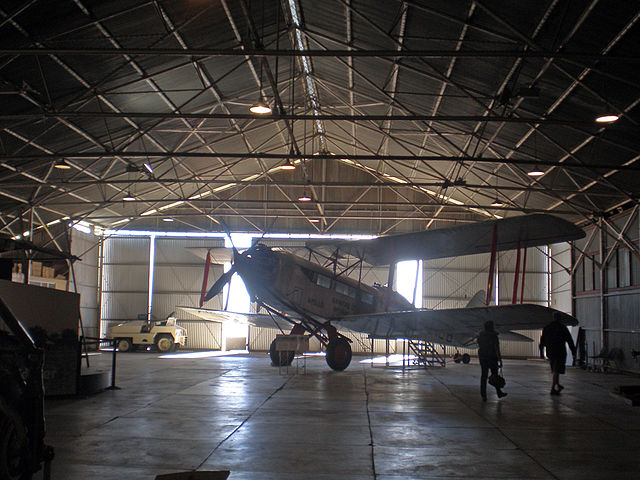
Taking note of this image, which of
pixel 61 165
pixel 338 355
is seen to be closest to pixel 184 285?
pixel 61 165

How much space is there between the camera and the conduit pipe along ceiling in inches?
500

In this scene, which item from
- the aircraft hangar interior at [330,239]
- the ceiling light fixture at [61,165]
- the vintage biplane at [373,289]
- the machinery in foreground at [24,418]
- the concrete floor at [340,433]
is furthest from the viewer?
the ceiling light fixture at [61,165]

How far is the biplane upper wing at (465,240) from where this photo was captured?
1428 cm

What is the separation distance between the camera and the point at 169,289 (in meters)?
33.9

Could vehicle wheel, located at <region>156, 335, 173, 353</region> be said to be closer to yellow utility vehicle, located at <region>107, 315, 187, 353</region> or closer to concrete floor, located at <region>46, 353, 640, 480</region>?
yellow utility vehicle, located at <region>107, 315, 187, 353</region>

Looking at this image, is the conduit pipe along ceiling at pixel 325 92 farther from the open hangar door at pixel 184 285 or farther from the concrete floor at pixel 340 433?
the concrete floor at pixel 340 433

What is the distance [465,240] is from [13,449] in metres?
13.7

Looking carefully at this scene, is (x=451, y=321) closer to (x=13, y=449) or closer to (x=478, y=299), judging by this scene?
→ (x=478, y=299)

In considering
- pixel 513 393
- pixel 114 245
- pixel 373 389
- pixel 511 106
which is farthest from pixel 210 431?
pixel 114 245

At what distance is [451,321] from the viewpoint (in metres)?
15.7

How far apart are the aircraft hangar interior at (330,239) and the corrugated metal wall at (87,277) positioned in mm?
183

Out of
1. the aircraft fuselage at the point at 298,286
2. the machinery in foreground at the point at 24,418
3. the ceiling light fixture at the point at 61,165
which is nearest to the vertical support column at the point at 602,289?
the aircraft fuselage at the point at 298,286

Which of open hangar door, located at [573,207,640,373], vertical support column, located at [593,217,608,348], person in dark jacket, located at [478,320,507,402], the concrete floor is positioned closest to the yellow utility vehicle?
the concrete floor

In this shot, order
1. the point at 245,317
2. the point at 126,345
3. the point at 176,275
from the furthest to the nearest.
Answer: the point at 176,275, the point at 126,345, the point at 245,317
